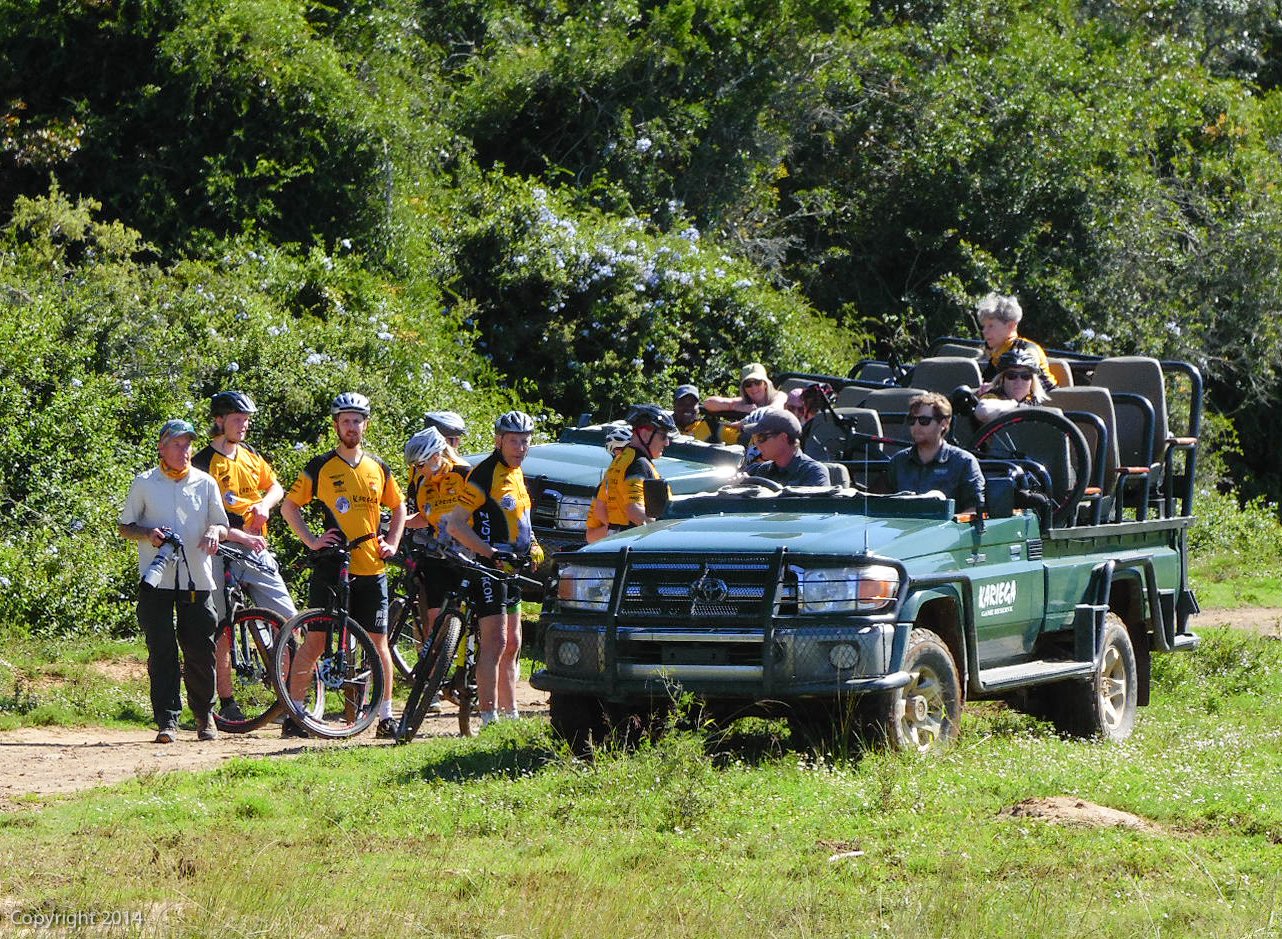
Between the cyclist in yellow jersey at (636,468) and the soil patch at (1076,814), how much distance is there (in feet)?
12.2

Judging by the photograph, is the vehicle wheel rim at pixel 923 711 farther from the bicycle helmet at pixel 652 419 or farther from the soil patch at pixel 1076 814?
the bicycle helmet at pixel 652 419

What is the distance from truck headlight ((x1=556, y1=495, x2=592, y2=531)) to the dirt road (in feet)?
8.02

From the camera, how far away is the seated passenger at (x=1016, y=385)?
445 inches

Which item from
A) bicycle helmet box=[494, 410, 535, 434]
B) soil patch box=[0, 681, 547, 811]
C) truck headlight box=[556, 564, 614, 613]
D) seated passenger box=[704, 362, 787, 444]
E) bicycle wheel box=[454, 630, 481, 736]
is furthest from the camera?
seated passenger box=[704, 362, 787, 444]

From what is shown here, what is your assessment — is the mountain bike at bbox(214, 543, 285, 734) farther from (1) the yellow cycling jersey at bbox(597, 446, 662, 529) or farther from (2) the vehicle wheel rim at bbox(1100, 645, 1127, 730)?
(2) the vehicle wheel rim at bbox(1100, 645, 1127, 730)

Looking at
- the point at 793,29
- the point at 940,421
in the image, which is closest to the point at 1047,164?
the point at 793,29

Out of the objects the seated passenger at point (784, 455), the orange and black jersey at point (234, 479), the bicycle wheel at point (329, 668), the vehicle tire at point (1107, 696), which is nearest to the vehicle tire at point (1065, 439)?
the vehicle tire at point (1107, 696)

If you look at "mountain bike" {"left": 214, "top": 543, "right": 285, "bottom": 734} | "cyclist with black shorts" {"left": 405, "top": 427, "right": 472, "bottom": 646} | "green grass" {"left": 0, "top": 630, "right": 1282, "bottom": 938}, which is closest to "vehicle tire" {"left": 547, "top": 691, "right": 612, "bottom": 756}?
"green grass" {"left": 0, "top": 630, "right": 1282, "bottom": 938}

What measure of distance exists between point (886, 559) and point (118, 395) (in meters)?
8.01

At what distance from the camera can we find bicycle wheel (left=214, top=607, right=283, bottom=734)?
412 inches

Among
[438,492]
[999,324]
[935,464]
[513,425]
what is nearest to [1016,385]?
[999,324]

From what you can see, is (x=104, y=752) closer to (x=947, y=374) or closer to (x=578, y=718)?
(x=578, y=718)

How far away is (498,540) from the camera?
408 inches

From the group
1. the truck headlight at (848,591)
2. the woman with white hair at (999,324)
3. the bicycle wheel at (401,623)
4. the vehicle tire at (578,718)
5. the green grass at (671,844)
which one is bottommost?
the green grass at (671,844)
